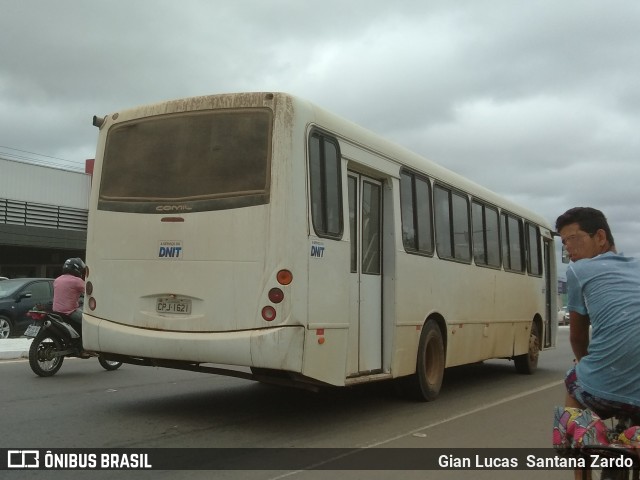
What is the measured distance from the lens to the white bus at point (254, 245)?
6.23 metres

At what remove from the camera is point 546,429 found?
7512 mm

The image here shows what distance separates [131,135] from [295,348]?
297 centimetres

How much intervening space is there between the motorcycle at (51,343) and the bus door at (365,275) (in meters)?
4.31

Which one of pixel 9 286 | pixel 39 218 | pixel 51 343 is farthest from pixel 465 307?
pixel 39 218

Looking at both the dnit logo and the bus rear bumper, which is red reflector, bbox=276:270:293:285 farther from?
the dnit logo

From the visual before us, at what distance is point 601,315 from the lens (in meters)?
3.16

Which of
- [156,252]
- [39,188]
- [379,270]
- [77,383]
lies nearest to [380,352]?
[379,270]

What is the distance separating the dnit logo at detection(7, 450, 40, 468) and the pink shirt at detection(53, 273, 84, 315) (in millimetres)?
4754

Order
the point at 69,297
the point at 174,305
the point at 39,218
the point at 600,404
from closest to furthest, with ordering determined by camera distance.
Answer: the point at 600,404 → the point at 174,305 → the point at 69,297 → the point at 39,218

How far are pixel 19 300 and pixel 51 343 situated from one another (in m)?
6.44

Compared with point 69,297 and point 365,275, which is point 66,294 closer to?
point 69,297

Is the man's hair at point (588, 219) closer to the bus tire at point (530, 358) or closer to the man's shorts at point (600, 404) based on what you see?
the man's shorts at point (600, 404)

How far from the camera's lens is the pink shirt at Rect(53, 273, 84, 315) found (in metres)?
10.1

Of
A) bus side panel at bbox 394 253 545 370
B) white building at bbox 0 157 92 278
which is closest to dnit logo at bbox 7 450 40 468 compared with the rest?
bus side panel at bbox 394 253 545 370
